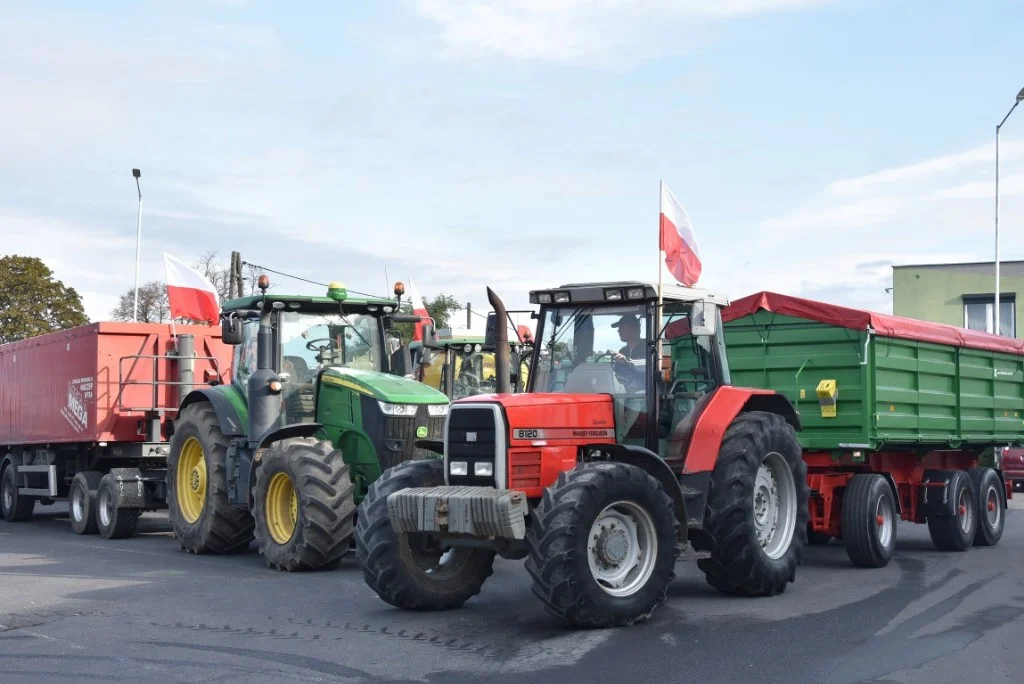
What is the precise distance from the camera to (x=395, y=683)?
696cm

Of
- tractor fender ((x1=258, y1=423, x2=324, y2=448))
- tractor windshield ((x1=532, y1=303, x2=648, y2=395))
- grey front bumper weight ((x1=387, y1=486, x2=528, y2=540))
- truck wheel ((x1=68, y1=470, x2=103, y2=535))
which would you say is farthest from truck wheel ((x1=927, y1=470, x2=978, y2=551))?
truck wheel ((x1=68, y1=470, x2=103, y2=535))

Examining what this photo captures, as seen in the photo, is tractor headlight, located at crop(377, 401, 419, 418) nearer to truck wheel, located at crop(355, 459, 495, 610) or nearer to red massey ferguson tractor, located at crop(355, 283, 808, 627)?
red massey ferguson tractor, located at crop(355, 283, 808, 627)

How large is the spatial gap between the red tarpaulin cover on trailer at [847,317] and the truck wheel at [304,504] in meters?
4.38

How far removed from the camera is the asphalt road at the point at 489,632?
24.0ft

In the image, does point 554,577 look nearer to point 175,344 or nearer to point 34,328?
point 175,344

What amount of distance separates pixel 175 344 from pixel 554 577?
10895 millimetres

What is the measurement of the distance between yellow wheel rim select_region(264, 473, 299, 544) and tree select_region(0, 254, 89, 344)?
138 ft

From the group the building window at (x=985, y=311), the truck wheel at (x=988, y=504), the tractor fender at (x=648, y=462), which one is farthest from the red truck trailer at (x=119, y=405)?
the building window at (x=985, y=311)

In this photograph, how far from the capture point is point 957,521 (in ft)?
47.3

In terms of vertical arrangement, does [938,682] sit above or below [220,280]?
below

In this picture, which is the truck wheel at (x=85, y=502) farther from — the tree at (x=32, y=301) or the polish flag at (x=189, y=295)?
the tree at (x=32, y=301)

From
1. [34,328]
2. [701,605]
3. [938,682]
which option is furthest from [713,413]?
[34,328]

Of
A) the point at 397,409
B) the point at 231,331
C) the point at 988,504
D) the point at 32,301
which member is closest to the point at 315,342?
the point at 231,331

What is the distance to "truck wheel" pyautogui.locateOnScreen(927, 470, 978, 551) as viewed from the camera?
14344mm
